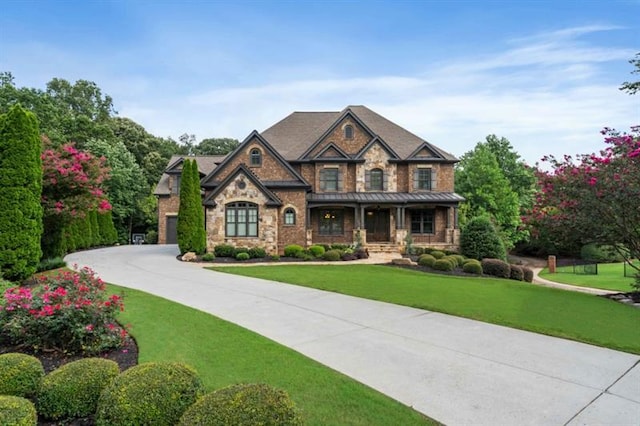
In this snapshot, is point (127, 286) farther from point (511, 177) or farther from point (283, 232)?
→ point (511, 177)

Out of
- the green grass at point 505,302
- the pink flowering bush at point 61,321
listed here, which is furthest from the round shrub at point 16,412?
the green grass at point 505,302

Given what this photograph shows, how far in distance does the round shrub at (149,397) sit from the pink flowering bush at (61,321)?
239 cm

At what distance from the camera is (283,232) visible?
21219 mm

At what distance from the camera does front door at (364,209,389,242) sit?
2508 centimetres

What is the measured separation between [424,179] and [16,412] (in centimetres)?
2471

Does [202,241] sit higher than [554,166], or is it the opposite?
[554,166]

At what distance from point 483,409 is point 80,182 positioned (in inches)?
567

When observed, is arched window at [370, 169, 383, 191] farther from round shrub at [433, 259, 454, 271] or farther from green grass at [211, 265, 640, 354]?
green grass at [211, 265, 640, 354]

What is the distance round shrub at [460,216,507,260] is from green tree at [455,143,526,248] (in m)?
7.98


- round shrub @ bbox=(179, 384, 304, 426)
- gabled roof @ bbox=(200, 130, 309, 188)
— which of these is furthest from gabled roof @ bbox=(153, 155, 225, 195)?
round shrub @ bbox=(179, 384, 304, 426)

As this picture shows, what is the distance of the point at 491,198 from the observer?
1148 inches

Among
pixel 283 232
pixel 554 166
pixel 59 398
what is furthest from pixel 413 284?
pixel 283 232

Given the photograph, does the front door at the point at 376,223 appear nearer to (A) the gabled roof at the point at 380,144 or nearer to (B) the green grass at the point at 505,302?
(A) the gabled roof at the point at 380,144

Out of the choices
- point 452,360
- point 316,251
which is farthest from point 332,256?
point 452,360
